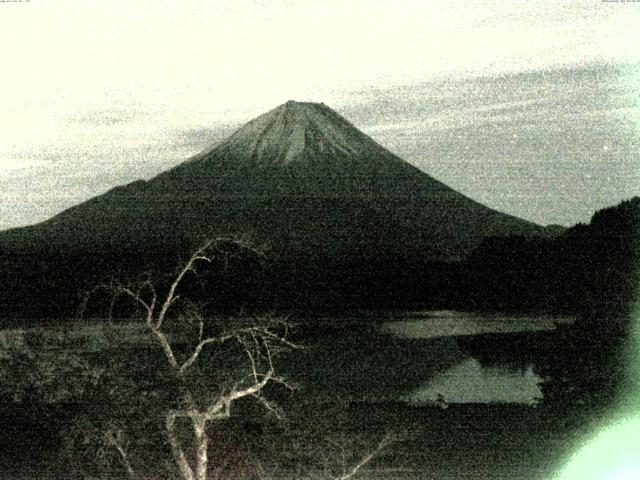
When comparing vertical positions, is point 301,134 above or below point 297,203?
above

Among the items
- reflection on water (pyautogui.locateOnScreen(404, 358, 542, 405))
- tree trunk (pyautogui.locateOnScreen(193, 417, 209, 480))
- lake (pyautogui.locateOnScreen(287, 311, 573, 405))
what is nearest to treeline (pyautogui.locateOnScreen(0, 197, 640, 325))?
lake (pyautogui.locateOnScreen(287, 311, 573, 405))

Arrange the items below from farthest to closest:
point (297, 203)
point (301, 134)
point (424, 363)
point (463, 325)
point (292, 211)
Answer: point (301, 134)
point (297, 203)
point (292, 211)
point (463, 325)
point (424, 363)

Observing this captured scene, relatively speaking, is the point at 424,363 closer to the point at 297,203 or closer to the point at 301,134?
the point at 297,203

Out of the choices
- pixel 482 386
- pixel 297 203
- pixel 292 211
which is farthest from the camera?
pixel 297 203

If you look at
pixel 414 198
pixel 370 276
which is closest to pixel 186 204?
pixel 414 198

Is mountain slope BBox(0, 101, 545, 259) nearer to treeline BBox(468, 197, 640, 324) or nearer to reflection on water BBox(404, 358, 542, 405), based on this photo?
treeline BBox(468, 197, 640, 324)

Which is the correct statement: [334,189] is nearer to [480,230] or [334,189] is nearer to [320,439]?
[480,230]

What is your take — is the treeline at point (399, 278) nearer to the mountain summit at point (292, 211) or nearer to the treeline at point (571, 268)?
the treeline at point (571, 268)

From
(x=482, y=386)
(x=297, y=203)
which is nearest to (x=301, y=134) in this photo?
(x=297, y=203)
